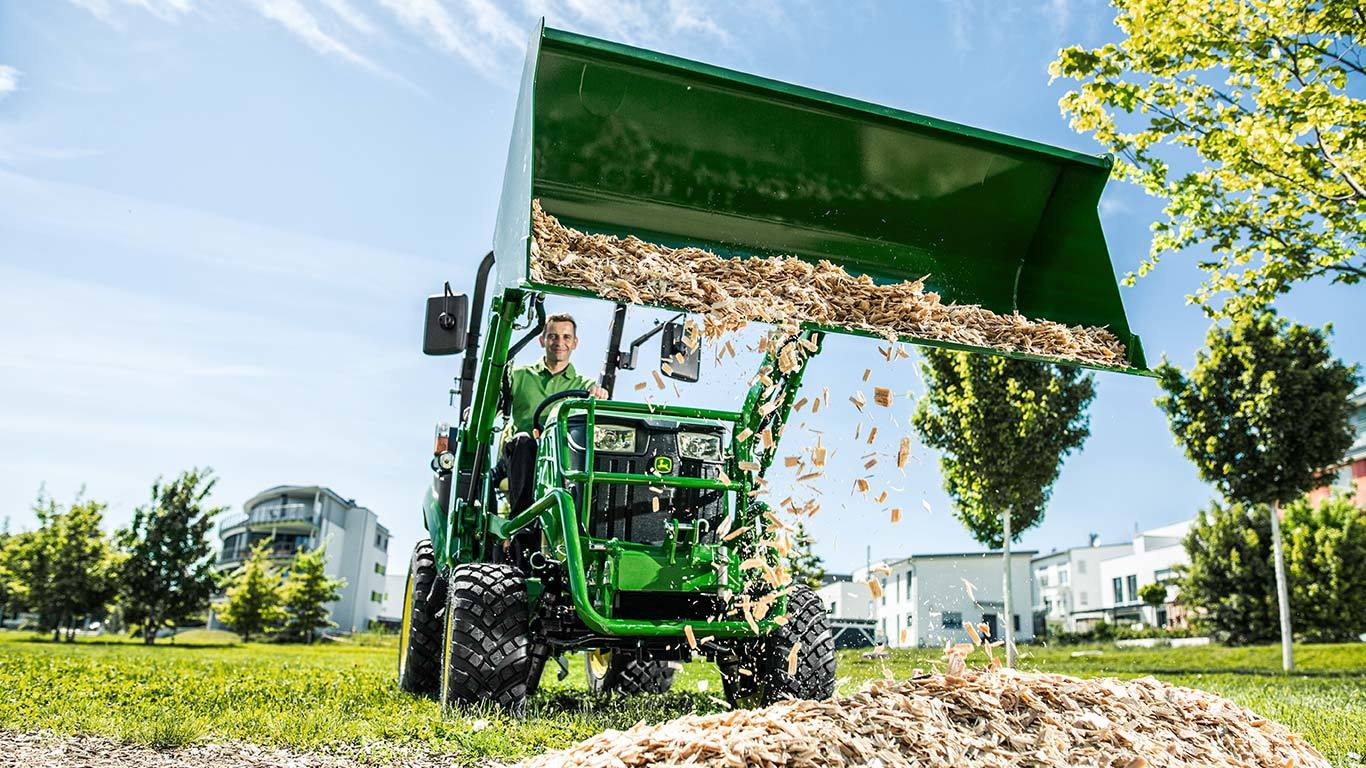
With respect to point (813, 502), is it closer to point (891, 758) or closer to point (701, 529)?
point (701, 529)

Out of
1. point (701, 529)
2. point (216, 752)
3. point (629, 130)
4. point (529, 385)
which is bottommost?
point (216, 752)

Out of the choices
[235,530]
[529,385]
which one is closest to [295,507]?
[235,530]

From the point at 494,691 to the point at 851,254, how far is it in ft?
9.17

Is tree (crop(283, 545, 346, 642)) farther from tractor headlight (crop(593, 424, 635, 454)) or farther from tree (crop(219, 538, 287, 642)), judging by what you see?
tractor headlight (crop(593, 424, 635, 454))

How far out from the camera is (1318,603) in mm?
23578

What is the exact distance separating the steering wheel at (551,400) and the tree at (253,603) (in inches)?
1060

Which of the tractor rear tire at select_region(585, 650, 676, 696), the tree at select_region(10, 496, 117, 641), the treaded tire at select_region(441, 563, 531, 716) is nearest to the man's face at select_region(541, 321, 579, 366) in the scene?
the treaded tire at select_region(441, 563, 531, 716)

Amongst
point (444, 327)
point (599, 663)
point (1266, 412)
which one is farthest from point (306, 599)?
point (444, 327)

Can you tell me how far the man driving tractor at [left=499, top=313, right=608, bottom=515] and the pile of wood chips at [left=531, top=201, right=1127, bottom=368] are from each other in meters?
0.90

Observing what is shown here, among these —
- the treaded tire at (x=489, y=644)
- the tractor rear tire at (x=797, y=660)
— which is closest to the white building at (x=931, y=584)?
the tractor rear tire at (x=797, y=660)

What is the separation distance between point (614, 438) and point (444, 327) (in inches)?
39.4

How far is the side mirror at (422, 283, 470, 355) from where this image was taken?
5.04 metres

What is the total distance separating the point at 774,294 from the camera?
15.7 ft

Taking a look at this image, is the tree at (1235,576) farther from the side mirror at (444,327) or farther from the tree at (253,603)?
the tree at (253,603)
